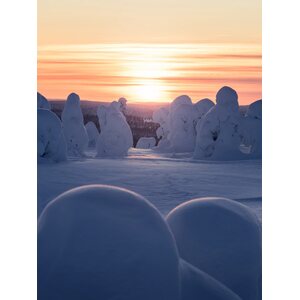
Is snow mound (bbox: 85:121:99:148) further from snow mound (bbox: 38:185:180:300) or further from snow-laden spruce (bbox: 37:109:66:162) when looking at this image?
snow mound (bbox: 38:185:180:300)

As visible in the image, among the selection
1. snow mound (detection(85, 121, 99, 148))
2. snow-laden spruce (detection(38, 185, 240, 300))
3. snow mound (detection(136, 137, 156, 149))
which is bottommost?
snow-laden spruce (detection(38, 185, 240, 300))

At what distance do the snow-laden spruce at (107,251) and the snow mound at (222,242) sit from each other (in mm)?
644

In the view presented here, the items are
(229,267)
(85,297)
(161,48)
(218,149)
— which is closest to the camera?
(85,297)

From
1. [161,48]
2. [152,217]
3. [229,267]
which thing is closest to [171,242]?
[152,217]

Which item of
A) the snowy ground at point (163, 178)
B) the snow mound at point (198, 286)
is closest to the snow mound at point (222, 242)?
the snow mound at point (198, 286)

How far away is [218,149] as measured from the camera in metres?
18.4

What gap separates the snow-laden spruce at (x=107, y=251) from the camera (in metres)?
4.68

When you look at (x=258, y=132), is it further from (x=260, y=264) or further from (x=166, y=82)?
(x=260, y=264)

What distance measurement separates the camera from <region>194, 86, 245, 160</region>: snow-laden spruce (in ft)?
60.5

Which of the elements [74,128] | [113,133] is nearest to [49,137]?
[74,128]

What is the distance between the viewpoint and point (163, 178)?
13.5 metres

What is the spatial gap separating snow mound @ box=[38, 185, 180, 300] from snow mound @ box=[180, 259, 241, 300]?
126 mm

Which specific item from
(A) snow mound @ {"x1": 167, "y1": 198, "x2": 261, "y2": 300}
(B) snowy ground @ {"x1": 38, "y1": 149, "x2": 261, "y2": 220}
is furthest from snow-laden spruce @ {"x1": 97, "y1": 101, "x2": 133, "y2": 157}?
(A) snow mound @ {"x1": 167, "y1": 198, "x2": 261, "y2": 300}
